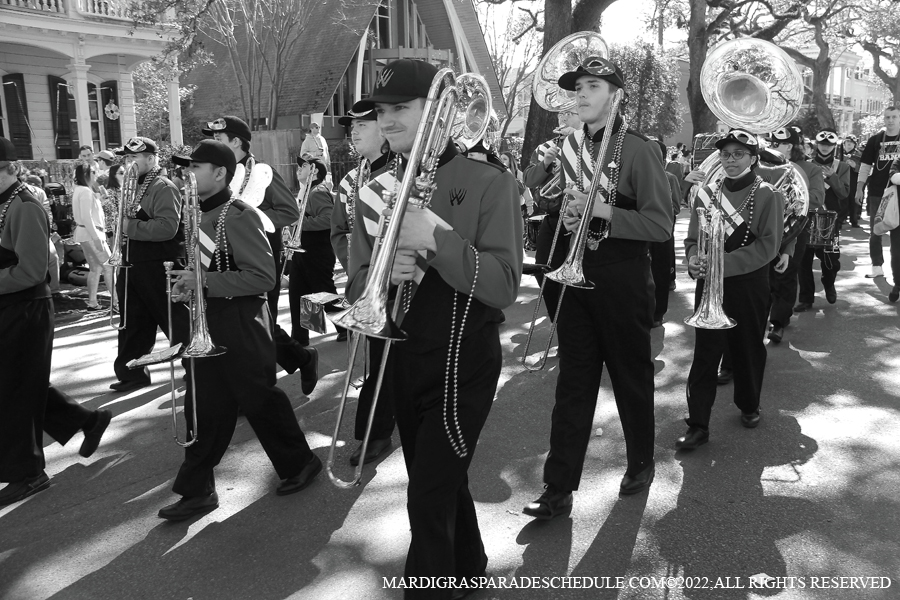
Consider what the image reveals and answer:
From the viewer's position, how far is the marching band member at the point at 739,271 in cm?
506

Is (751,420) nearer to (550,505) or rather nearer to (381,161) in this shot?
(550,505)

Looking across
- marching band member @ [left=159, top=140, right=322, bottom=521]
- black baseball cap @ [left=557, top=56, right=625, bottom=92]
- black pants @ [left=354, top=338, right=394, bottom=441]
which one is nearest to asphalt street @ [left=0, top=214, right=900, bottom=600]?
black pants @ [left=354, top=338, right=394, bottom=441]

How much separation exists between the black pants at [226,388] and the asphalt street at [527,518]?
273 mm

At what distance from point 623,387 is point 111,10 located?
19.6 metres

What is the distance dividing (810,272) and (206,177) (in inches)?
290

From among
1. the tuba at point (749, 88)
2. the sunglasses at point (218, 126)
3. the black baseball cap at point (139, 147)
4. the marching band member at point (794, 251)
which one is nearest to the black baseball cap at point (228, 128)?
the sunglasses at point (218, 126)

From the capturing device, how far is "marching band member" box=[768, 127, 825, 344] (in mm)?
7848

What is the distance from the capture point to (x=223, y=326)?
4301 millimetres

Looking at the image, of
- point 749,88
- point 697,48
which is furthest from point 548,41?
point 697,48

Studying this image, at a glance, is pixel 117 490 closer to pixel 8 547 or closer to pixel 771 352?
pixel 8 547

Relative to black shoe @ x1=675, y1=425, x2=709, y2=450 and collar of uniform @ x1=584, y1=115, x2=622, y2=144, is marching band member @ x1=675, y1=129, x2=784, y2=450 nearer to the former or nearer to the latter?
black shoe @ x1=675, y1=425, x2=709, y2=450

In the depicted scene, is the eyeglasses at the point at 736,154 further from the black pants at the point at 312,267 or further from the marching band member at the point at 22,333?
the marching band member at the point at 22,333

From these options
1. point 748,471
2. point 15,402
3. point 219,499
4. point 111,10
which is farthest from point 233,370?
point 111,10

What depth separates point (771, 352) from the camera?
7434 millimetres
